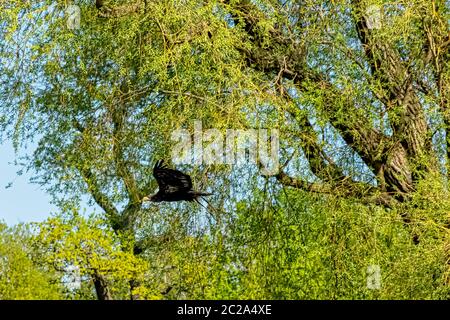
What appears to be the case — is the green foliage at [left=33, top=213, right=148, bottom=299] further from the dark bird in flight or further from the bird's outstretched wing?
the bird's outstretched wing

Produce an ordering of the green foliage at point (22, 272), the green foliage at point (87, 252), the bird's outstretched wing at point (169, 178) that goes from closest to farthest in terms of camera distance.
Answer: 1. the bird's outstretched wing at point (169, 178)
2. the green foliage at point (87, 252)
3. the green foliage at point (22, 272)

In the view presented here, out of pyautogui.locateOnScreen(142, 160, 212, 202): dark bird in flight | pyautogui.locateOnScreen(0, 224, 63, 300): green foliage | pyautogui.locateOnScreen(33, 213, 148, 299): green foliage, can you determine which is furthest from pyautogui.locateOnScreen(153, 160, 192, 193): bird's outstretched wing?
pyautogui.locateOnScreen(0, 224, 63, 300): green foliage

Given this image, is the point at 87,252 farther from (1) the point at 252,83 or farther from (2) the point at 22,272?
(1) the point at 252,83

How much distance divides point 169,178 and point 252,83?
4.30 ft

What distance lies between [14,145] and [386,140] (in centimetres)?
438

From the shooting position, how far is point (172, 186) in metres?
9.57

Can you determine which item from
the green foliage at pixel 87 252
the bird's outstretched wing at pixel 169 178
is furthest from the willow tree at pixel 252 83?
the green foliage at pixel 87 252

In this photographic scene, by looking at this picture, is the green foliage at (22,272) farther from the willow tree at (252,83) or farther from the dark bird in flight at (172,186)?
the dark bird in flight at (172,186)

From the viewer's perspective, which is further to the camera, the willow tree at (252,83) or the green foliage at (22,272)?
the green foliage at (22,272)

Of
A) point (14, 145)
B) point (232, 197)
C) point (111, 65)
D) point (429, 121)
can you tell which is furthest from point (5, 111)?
point (429, 121)

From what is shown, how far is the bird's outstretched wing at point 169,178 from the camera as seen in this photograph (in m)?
9.26

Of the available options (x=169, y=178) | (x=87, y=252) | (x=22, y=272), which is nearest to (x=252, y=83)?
(x=169, y=178)

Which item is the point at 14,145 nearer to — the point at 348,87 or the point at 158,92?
the point at 158,92

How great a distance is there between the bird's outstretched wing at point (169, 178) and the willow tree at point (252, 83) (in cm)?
23
